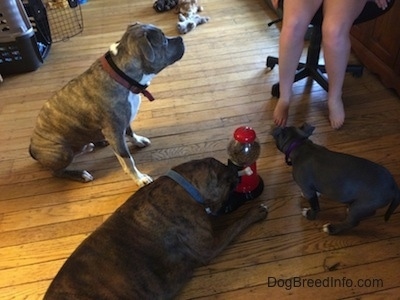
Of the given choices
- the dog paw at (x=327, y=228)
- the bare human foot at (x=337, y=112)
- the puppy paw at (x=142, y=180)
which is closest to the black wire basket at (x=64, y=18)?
the puppy paw at (x=142, y=180)

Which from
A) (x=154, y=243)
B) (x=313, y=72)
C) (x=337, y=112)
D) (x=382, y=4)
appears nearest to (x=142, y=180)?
(x=154, y=243)

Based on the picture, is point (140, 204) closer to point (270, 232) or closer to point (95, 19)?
point (270, 232)

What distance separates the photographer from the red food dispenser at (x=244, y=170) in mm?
1640

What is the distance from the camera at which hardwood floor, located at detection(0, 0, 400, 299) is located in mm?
1473

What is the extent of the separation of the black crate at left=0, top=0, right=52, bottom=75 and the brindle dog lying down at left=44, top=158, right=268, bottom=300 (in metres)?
2.08

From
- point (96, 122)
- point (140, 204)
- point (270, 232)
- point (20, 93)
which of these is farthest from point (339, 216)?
point (20, 93)

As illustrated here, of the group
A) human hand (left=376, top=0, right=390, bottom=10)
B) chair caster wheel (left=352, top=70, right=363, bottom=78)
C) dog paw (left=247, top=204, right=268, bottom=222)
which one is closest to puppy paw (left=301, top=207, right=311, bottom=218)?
dog paw (left=247, top=204, right=268, bottom=222)

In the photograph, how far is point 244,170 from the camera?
164 cm

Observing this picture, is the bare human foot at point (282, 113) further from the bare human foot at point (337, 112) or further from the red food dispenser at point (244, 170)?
the red food dispenser at point (244, 170)

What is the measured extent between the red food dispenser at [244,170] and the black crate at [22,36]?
207cm

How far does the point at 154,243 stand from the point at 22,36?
225 cm

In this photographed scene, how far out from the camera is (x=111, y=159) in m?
2.09

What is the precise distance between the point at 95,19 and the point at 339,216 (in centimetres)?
314

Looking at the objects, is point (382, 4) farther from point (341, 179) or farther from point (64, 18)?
point (64, 18)
